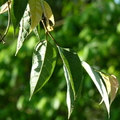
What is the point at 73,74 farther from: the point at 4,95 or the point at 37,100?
the point at 4,95

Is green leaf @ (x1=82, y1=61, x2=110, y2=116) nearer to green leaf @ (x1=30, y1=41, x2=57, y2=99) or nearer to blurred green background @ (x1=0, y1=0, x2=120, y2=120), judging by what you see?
green leaf @ (x1=30, y1=41, x2=57, y2=99)

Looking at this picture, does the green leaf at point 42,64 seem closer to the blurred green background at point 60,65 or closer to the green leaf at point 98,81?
the green leaf at point 98,81

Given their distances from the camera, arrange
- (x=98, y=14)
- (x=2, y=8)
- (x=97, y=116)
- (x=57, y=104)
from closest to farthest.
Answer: (x=2, y=8)
(x=57, y=104)
(x=98, y=14)
(x=97, y=116)

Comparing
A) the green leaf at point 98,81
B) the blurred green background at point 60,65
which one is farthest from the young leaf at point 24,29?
the blurred green background at point 60,65

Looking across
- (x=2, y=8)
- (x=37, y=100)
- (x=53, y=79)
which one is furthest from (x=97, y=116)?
(x=2, y=8)

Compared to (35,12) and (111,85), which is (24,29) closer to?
(35,12)
